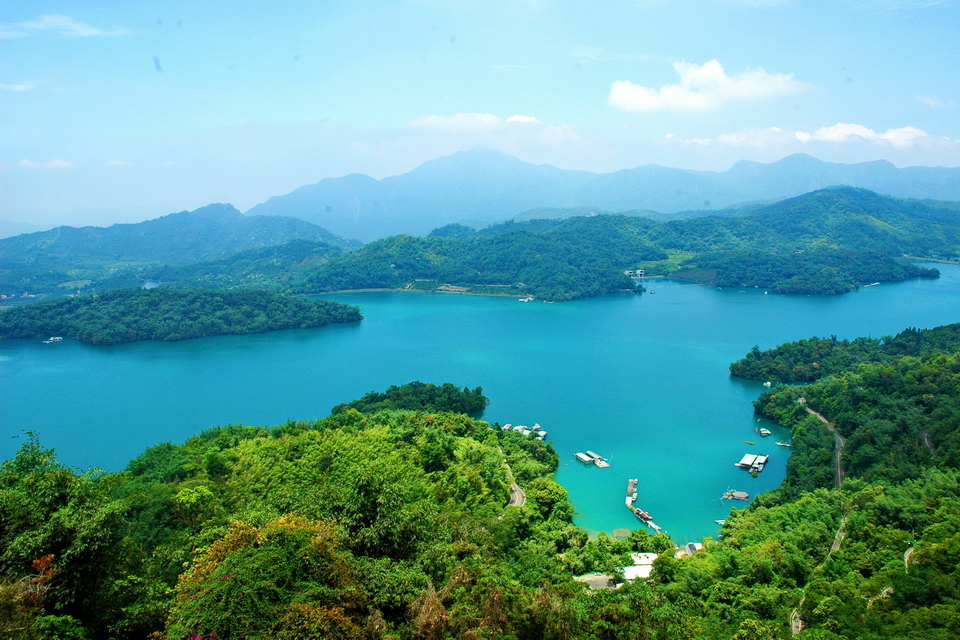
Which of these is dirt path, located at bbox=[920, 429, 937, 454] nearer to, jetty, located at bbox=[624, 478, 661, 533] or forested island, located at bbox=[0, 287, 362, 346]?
jetty, located at bbox=[624, 478, 661, 533]

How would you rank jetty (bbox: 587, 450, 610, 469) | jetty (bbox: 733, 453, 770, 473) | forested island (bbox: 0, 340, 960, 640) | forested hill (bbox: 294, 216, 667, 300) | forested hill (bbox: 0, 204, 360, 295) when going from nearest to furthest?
forested island (bbox: 0, 340, 960, 640)
jetty (bbox: 733, 453, 770, 473)
jetty (bbox: 587, 450, 610, 469)
forested hill (bbox: 294, 216, 667, 300)
forested hill (bbox: 0, 204, 360, 295)

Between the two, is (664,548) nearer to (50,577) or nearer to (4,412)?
(50,577)

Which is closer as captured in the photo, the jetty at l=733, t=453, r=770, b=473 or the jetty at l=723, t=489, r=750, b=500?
the jetty at l=723, t=489, r=750, b=500

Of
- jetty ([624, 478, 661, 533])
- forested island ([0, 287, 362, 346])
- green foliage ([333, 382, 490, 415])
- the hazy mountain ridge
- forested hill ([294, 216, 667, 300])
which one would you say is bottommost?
jetty ([624, 478, 661, 533])

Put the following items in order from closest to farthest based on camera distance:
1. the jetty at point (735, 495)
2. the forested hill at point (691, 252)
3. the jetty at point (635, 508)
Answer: the jetty at point (635, 508) → the jetty at point (735, 495) → the forested hill at point (691, 252)

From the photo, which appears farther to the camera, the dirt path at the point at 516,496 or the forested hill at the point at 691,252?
the forested hill at the point at 691,252

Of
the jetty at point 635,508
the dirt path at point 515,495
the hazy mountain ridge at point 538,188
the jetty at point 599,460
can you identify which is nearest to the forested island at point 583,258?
the jetty at point 599,460

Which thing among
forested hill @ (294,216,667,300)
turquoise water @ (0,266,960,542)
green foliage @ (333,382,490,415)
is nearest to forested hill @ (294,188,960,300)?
forested hill @ (294,216,667,300)

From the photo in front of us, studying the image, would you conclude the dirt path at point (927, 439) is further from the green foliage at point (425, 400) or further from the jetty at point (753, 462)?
the green foliage at point (425, 400)

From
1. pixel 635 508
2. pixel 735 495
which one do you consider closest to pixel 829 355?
pixel 735 495
